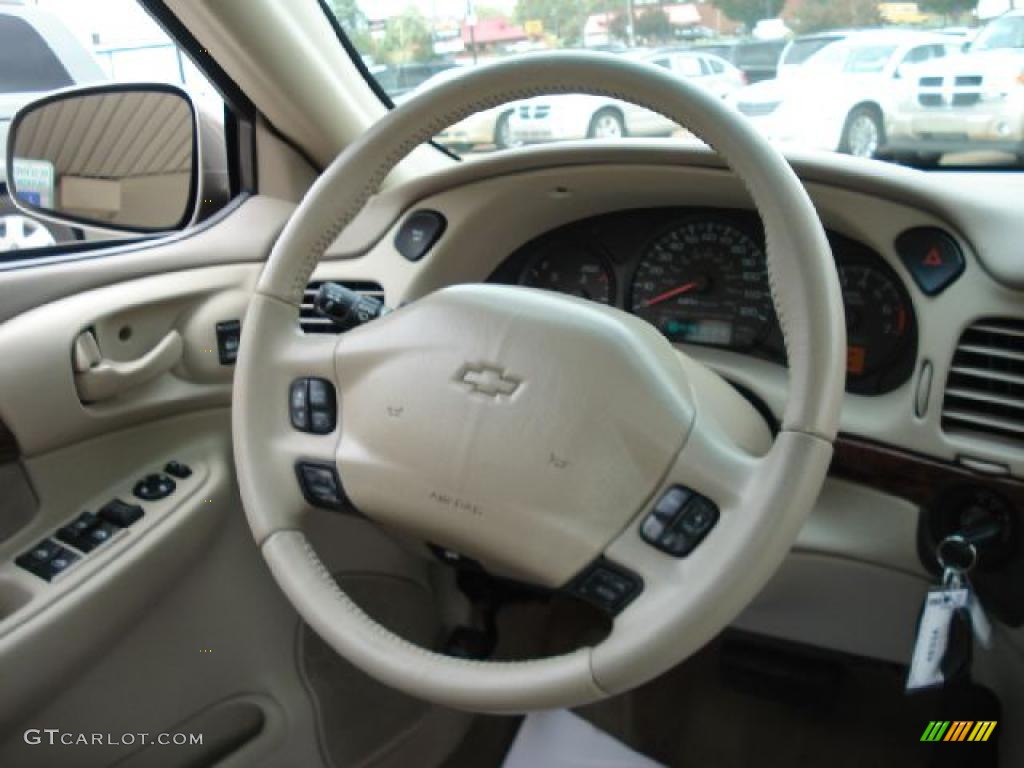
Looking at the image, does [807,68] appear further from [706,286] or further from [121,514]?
[121,514]

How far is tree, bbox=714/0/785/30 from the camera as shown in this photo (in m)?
1.51

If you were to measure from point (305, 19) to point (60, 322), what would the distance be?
0.74 m

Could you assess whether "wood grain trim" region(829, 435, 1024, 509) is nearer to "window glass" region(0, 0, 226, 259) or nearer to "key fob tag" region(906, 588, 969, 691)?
"key fob tag" region(906, 588, 969, 691)

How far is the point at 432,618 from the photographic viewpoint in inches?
78.3

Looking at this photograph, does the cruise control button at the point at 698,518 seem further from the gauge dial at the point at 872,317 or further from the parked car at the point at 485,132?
the parked car at the point at 485,132

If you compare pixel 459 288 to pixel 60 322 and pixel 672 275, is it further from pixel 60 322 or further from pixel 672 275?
pixel 60 322

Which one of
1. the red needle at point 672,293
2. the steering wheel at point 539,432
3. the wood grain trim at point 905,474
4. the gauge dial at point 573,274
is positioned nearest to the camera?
the steering wheel at point 539,432

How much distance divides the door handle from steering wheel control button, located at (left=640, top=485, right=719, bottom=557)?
94 centimetres

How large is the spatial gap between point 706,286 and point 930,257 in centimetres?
37

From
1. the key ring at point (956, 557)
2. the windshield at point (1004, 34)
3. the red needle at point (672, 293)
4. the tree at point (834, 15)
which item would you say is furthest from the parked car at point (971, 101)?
the key ring at point (956, 557)

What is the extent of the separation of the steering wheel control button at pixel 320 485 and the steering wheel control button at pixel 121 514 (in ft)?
1.62

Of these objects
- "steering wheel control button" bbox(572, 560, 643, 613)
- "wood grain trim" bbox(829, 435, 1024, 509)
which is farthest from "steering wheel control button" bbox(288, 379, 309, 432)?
"wood grain trim" bbox(829, 435, 1024, 509)

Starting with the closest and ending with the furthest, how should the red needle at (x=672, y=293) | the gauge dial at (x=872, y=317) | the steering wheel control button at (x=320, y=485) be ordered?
the steering wheel control button at (x=320, y=485) < the gauge dial at (x=872, y=317) < the red needle at (x=672, y=293)

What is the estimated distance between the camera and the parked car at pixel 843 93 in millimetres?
1461
